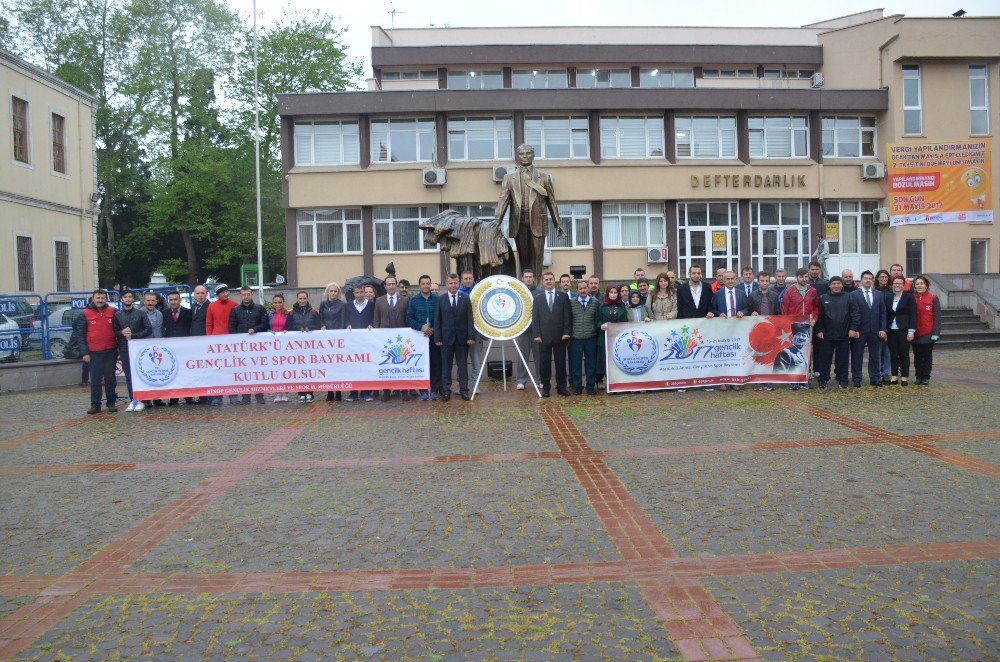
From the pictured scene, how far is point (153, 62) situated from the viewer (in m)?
43.6

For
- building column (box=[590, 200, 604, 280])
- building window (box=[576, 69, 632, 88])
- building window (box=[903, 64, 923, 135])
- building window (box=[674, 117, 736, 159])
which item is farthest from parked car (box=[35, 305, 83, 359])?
building window (box=[903, 64, 923, 135])

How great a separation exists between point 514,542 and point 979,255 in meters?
37.1

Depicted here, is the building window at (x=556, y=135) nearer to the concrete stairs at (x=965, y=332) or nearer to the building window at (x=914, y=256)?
the building window at (x=914, y=256)

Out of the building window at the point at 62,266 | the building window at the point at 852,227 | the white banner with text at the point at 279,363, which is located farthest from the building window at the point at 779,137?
the building window at the point at 62,266

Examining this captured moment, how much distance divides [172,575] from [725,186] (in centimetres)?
3355

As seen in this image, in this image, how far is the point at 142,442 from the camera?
9805 mm

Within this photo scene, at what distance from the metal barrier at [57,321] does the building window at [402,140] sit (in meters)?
18.5

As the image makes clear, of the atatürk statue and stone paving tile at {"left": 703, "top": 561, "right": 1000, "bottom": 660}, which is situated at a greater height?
the atatürk statue

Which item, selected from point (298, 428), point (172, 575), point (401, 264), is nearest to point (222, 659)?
point (172, 575)

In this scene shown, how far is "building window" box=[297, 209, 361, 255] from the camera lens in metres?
35.0

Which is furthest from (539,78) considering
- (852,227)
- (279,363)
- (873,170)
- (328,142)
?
(279,363)

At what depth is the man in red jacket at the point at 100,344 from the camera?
12492 mm

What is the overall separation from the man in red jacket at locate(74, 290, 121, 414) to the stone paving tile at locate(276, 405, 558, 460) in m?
4.22

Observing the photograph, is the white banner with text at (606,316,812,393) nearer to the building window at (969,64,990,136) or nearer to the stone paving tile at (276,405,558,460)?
the stone paving tile at (276,405,558,460)
